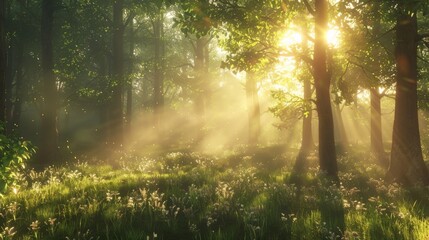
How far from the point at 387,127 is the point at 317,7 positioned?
56117 millimetres

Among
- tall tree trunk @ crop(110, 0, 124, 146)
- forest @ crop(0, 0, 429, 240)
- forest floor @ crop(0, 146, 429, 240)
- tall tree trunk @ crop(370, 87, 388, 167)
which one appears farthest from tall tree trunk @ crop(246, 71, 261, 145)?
forest floor @ crop(0, 146, 429, 240)

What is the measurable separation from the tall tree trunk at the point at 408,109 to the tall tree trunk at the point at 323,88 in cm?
197

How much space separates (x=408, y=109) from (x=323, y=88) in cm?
252

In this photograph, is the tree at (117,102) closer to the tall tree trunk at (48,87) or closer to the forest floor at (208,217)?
the tall tree trunk at (48,87)

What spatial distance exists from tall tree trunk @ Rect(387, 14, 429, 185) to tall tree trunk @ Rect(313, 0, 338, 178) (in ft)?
6.47

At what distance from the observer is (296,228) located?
5059mm

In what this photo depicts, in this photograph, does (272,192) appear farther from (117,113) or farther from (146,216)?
(117,113)

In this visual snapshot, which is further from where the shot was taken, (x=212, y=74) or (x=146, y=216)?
(x=212, y=74)

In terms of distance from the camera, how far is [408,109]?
37.5 ft

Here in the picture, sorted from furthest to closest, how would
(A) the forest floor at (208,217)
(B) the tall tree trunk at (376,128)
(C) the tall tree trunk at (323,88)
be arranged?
1. (B) the tall tree trunk at (376,128)
2. (C) the tall tree trunk at (323,88)
3. (A) the forest floor at (208,217)

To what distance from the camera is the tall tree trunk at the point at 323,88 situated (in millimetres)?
11992

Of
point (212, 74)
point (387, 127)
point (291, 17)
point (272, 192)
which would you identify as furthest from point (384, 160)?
point (387, 127)

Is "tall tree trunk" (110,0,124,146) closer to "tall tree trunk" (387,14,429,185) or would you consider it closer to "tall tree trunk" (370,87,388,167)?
"tall tree trunk" (370,87,388,167)

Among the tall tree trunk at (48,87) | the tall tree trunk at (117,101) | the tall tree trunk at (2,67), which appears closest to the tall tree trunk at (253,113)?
the tall tree trunk at (117,101)
